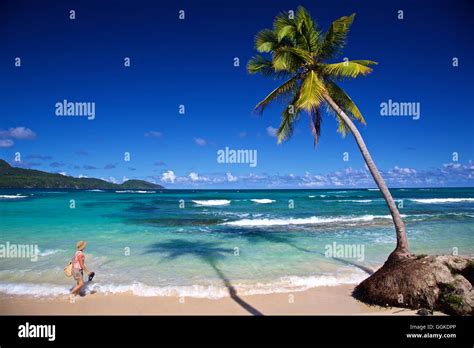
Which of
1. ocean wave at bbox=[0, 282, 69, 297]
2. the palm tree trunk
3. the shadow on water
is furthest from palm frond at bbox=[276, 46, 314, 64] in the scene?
ocean wave at bbox=[0, 282, 69, 297]

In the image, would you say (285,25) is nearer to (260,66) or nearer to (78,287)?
(260,66)

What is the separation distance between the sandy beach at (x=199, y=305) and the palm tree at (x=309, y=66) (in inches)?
141

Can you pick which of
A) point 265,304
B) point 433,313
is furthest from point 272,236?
point 433,313

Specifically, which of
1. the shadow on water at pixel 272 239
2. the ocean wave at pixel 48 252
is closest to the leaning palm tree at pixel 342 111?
the shadow on water at pixel 272 239

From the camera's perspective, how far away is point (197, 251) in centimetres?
1430

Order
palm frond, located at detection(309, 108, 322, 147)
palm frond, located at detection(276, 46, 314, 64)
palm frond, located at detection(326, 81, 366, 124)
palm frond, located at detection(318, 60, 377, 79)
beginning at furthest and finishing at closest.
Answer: palm frond, located at detection(309, 108, 322, 147)
palm frond, located at detection(326, 81, 366, 124)
palm frond, located at detection(276, 46, 314, 64)
palm frond, located at detection(318, 60, 377, 79)

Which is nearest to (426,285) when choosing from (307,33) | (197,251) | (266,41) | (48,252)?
(307,33)

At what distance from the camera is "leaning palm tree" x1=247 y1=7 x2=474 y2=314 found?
22.1 feet

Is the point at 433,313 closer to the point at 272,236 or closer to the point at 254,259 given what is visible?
the point at 254,259

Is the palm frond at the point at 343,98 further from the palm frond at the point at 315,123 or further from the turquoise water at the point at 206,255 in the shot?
the turquoise water at the point at 206,255

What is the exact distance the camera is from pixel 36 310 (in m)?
7.67

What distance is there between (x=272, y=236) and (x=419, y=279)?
461 inches

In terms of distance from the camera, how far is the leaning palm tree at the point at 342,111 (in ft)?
22.1

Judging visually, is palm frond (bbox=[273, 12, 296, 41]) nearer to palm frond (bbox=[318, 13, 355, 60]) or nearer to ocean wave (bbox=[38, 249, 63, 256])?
palm frond (bbox=[318, 13, 355, 60])
